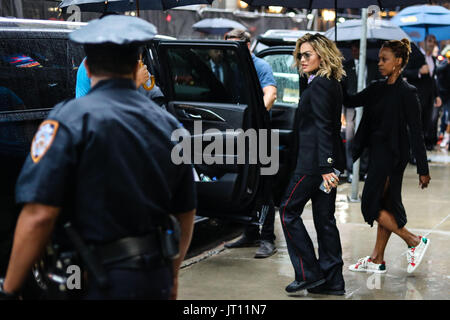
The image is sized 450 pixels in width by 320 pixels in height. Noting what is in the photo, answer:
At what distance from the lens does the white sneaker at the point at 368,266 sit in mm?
5289

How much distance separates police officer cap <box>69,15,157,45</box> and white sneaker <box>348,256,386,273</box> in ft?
11.4

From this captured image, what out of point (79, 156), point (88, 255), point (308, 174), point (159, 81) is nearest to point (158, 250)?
point (88, 255)

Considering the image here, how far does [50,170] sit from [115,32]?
52cm

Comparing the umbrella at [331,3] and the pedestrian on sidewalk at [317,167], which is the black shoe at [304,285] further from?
the umbrella at [331,3]

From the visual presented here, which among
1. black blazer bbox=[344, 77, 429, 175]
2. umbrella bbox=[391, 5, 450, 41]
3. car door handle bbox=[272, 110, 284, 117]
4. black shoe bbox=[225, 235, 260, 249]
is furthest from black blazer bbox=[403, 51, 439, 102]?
black blazer bbox=[344, 77, 429, 175]

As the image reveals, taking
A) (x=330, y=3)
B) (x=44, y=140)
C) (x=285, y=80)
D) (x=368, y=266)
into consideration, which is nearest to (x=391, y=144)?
(x=368, y=266)

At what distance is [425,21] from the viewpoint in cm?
1170

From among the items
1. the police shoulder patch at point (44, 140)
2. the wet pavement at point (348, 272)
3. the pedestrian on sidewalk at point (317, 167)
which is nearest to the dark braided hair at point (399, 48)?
the pedestrian on sidewalk at point (317, 167)

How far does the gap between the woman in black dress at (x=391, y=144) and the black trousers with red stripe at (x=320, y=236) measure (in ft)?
1.99

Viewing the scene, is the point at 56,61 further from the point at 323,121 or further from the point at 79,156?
the point at 79,156

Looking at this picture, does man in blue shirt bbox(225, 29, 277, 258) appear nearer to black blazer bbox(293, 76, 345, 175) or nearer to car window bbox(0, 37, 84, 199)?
black blazer bbox(293, 76, 345, 175)

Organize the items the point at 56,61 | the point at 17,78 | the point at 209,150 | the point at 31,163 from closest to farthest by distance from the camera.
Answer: the point at 31,163 < the point at 17,78 < the point at 56,61 < the point at 209,150

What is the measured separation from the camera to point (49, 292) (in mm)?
2447
